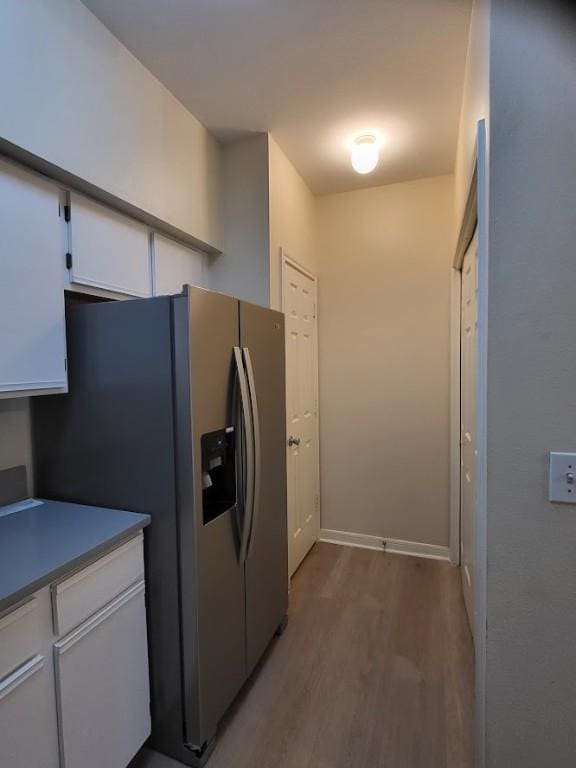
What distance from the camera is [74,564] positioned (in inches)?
45.6

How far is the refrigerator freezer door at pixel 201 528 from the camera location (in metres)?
1.40

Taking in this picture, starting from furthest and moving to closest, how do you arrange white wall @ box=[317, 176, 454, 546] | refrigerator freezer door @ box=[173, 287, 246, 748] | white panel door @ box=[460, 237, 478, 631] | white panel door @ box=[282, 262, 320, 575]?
white wall @ box=[317, 176, 454, 546]
white panel door @ box=[282, 262, 320, 575]
white panel door @ box=[460, 237, 478, 631]
refrigerator freezer door @ box=[173, 287, 246, 748]

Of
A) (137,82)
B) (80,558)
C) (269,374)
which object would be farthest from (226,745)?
(137,82)

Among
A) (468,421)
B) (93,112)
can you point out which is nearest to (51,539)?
(93,112)

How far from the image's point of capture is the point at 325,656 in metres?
2.00

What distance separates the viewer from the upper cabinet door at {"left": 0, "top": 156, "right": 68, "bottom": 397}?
133 centimetres

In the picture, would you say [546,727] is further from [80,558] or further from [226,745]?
Answer: [80,558]

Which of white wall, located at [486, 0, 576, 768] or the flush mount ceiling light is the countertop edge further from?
the flush mount ceiling light

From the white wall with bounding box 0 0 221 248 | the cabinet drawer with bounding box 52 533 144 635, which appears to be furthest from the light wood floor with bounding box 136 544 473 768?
the white wall with bounding box 0 0 221 248

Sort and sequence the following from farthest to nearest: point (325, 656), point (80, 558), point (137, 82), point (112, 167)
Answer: point (325, 656) → point (137, 82) → point (112, 167) → point (80, 558)

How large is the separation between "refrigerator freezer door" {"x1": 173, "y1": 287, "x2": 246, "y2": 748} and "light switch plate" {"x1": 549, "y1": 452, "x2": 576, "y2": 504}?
3.47ft

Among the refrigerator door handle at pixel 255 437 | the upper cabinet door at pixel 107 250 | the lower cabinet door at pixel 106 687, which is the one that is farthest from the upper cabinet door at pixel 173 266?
the lower cabinet door at pixel 106 687

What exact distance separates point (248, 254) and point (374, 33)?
1.19 metres

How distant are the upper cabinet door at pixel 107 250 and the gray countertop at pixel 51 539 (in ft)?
2.93
